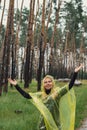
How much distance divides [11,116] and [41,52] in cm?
1503

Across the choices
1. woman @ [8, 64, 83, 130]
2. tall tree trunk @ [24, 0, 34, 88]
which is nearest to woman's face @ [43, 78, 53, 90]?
woman @ [8, 64, 83, 130]

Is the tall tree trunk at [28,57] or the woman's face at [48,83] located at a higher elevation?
the woman's face at [48,83]

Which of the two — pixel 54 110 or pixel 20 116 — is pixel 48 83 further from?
pixel 20 116

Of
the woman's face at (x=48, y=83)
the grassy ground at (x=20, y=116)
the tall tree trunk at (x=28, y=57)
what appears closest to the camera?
the woman's face at (x=48, y=83)

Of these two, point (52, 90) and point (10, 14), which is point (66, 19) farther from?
point (52, 90)

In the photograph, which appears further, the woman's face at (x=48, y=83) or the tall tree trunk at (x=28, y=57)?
the tall tree trunk at (x=28, y=57)

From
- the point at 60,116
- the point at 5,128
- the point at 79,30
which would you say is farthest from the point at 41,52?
the point at 79,30

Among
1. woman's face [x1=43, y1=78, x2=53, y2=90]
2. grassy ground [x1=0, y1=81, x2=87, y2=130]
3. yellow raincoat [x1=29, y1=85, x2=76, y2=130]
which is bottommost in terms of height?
grassy ground [x1=0, y1=81, x2=87, y2=130]

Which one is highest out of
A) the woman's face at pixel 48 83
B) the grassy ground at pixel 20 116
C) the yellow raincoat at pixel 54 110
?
the woman's face at pixel 48 83

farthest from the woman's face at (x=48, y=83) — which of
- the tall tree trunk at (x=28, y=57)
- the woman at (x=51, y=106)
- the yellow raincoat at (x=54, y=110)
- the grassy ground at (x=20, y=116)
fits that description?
the tall tree trunk at (x=28, y=57)

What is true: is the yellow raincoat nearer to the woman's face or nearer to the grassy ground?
the woman's face

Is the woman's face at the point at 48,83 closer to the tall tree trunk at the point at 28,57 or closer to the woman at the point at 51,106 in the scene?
the woman at the point at 51,106

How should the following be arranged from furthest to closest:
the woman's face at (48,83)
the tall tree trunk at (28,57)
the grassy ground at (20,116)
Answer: the tall tree trunk at (28,57) < the grassy ground at (20,116) < the woman's face at (48,83)

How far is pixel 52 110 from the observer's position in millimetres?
7496
